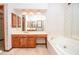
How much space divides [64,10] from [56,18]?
0.21m

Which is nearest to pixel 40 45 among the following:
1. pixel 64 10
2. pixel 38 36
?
pixel 38 36

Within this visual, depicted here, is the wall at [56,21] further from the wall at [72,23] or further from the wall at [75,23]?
the wall at [75,23]

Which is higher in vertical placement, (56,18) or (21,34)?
(56,18)

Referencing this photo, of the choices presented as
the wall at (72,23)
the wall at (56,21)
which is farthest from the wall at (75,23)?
the wall at (56,21)

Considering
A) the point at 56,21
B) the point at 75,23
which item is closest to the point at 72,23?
the point at 75,23

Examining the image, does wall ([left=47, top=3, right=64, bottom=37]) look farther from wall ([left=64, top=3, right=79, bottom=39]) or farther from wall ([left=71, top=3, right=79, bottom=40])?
wall ([left=71, top=3, right=79, bottom=40])

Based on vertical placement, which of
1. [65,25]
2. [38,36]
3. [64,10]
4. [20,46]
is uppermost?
[64,10]

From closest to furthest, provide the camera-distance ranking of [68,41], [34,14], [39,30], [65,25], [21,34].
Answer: [65,25] < [68,41] < [39,30] < [21,34] < [34,14]

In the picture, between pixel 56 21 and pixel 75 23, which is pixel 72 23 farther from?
pixel 56 21

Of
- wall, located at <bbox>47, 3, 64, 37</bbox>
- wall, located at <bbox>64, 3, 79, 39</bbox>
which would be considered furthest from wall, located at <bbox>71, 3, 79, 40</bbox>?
wall, located at <bbox>47, 3, 64, 37</bbox>

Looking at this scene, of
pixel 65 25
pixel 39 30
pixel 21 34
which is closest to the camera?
pixel 65 25

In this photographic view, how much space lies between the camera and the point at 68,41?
234cm

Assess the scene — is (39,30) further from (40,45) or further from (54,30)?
(54,30)

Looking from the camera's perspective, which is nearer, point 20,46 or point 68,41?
point 68,41
